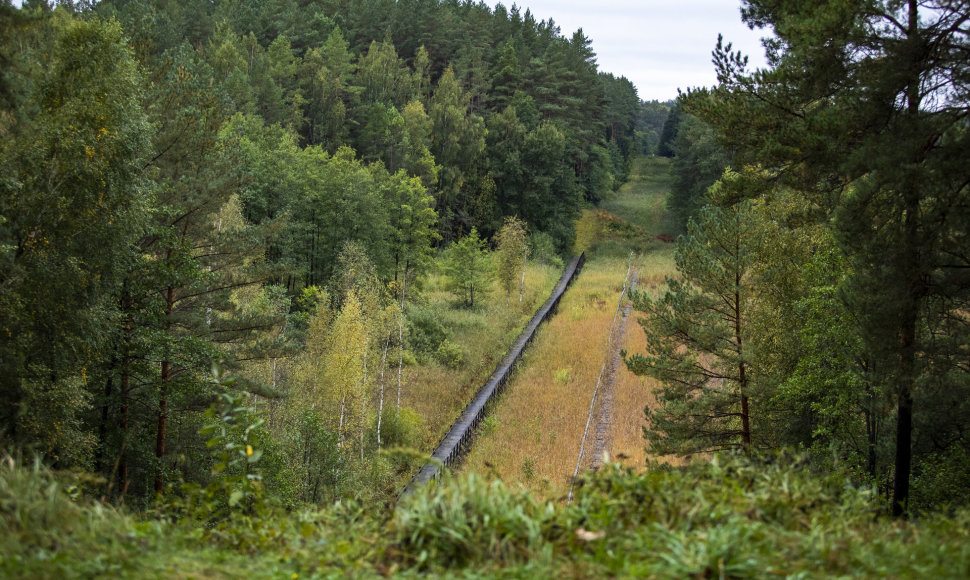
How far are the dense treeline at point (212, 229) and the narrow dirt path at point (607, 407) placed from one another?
6.91m

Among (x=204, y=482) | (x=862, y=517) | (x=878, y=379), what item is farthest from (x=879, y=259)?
(x=204, y=482)

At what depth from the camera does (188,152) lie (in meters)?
16.8

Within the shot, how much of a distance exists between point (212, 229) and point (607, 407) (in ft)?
52.1

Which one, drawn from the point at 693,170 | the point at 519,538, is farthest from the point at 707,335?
the point at 693,170

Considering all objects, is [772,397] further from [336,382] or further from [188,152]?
[188,152]

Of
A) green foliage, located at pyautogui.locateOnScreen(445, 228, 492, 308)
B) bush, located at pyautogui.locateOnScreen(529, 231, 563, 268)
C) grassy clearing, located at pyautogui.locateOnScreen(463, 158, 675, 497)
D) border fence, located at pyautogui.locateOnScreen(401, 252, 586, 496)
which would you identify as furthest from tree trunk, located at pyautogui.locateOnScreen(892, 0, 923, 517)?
bush, located at pyautogui.locateOnScreen(529, 231, 563, 268)

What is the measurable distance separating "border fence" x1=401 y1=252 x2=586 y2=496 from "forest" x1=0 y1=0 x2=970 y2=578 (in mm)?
1181

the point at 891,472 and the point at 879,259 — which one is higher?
the point at 879,259

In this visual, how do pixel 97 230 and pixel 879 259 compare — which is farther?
pixel 97 230

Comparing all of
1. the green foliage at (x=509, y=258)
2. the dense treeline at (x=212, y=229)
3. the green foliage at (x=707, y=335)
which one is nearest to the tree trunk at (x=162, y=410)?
the dense treeline at (x=212, y=229)

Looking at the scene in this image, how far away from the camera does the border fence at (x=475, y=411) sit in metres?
19.6

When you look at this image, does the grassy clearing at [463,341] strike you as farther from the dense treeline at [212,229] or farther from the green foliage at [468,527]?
the green foliage at [468,527]

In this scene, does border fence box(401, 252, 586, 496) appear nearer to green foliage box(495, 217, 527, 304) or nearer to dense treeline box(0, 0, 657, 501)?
dense treeline box(0, 0, 657, 501)

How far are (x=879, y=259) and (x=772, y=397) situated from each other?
5132 millimetres
